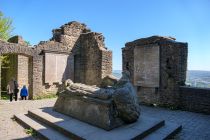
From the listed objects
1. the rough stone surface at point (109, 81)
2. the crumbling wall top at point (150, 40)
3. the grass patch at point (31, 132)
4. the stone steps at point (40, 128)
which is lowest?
the grass patch at point (31, 132)

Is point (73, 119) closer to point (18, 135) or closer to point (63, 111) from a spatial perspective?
point (63, 111)

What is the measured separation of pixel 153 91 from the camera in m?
9.34

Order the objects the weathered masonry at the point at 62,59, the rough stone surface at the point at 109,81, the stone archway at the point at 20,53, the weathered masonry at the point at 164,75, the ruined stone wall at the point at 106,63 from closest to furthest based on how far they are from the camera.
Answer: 1. the rough stone surface at the point at 109,81
2. the weathered masonry at the point at 164,75
3. the stone archway at the point at 20,53
4. the weathered masonry at the point at 62,59
5. the ruined stone wall at the point at 106,63

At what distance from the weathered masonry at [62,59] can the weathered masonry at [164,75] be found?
324 centimetres

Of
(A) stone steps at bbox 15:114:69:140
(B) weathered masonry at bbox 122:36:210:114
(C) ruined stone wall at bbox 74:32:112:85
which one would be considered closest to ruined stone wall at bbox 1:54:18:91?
(C) ruined stone wall at bbox 74:32:112:85

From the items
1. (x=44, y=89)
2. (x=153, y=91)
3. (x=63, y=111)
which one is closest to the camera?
(x=63, y=111)

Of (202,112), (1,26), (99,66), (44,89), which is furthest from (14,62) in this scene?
(202,112)

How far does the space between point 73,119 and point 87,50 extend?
7.99 meters

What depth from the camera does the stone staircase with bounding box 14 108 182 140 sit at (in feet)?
15.3

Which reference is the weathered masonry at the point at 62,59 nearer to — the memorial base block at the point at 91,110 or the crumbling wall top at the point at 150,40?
the crumbling wall top at the point at 150,40

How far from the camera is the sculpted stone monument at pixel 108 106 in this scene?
511 centimetres

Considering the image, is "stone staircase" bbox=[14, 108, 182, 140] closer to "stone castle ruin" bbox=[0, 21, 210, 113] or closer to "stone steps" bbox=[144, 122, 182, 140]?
"stone steps" bbox=[144, 122, 182, 140]

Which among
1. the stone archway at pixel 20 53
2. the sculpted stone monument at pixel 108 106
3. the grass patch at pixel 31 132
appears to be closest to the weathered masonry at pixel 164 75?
the sculpted stone monument at pixel 108 106

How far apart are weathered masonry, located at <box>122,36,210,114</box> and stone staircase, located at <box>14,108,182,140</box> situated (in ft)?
9.48
